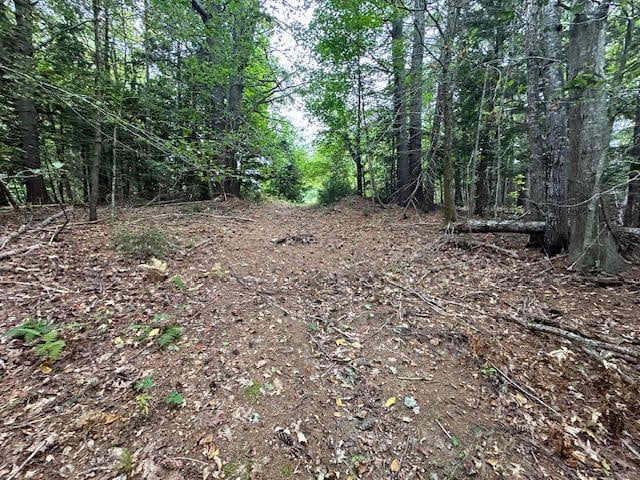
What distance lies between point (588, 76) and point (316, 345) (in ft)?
10.8

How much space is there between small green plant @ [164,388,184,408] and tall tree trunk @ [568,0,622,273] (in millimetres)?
5188

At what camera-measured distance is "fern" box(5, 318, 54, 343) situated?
2.73 metres

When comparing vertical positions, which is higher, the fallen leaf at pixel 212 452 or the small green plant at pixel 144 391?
the small green plant at pixel 144 391

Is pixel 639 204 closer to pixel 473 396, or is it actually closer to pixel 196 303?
pixel 473 396

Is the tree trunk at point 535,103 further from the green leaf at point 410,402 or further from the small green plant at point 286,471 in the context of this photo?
the small green plant at point 286,471

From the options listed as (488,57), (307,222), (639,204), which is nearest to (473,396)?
(307,222)

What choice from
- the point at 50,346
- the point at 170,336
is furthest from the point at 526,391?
the point at 50,346

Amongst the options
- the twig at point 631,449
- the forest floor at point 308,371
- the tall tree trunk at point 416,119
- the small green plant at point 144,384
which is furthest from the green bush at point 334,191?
the twig at point 631,449

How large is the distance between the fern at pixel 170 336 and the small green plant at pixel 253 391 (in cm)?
104

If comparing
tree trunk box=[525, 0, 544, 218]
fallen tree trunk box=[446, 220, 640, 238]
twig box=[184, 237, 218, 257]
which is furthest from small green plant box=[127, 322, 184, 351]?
tree trunk box=[525, 0, 544, 218]

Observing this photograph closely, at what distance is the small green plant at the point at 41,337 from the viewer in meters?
2.65

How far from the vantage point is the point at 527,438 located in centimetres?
217

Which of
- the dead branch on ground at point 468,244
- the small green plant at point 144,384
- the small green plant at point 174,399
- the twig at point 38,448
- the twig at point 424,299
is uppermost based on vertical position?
the dead branch on ground at point 468,244

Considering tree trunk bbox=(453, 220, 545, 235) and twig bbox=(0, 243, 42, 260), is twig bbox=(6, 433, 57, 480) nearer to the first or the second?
twig bbox=(0, 243, 42, 260)
